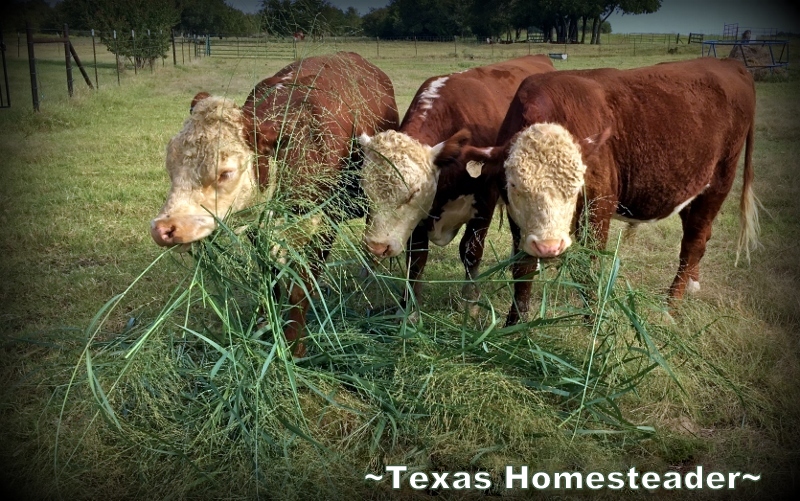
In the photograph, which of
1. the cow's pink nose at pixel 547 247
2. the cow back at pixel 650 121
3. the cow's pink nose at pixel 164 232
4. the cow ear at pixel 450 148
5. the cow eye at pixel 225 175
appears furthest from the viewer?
the cow back at pixel 650 121

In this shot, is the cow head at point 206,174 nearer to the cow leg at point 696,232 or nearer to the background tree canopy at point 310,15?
the background tree canopy at point 310,15

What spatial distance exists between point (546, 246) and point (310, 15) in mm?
1944

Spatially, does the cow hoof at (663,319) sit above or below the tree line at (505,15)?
below

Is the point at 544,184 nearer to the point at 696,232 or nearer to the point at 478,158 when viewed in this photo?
the point at 478,158

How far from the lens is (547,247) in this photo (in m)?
3.77

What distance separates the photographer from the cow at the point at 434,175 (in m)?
4.28

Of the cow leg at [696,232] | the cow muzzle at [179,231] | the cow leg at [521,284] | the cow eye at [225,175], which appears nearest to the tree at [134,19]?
the cow leg at [696,232]

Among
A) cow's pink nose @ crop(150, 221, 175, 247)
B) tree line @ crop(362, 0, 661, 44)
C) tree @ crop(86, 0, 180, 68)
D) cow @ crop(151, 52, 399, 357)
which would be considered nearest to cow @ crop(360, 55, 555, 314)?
cow @ crop(151, 52, 399, 357)

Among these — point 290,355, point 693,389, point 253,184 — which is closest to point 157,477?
point 290,355

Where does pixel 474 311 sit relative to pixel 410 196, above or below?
below

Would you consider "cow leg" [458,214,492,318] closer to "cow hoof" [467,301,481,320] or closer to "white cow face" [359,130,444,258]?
"cow hoof" [467,301,481,320]

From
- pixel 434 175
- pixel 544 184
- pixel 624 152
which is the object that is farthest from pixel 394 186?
pixel 624 152

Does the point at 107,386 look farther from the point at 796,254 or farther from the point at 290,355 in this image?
the point at 796,254

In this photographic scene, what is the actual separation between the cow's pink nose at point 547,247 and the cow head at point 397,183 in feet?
2.87
